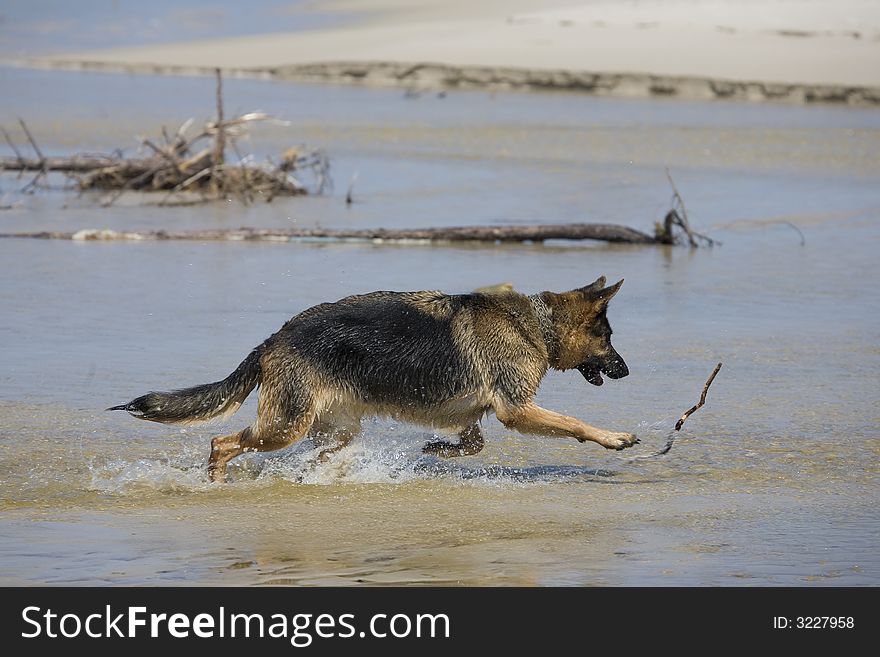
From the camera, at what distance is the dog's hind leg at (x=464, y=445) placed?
26.3ft

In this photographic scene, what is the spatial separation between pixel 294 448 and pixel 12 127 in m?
20.6

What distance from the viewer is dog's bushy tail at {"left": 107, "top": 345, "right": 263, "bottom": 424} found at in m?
7.62

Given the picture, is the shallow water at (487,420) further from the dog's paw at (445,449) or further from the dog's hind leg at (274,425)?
the dog's hind leg at (274,425)

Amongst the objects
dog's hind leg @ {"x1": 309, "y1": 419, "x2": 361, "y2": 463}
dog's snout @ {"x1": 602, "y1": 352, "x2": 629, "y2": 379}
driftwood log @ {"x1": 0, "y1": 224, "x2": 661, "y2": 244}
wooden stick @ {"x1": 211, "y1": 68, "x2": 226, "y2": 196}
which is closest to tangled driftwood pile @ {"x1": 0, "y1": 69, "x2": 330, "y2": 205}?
wooden stick @ {"x1": 211, "y1": 68, "x2": 226, "y2": 196}

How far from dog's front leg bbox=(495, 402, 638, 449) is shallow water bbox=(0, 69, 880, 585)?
25cm

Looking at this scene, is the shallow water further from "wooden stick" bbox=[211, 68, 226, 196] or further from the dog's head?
the dog's head

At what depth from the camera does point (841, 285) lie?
43.9 ft

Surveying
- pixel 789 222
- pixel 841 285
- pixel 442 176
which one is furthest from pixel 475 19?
pixel 841 285

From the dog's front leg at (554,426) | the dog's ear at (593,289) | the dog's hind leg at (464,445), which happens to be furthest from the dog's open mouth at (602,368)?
the dog's hind leg at (464,445)

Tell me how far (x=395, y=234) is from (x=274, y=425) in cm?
702

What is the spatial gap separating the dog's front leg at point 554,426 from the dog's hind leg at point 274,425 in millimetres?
1035

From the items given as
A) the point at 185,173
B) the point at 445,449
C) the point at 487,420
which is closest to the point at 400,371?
the point at 445,449

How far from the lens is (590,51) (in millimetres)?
41125

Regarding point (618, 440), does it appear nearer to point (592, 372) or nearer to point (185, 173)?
point (592, 372)
